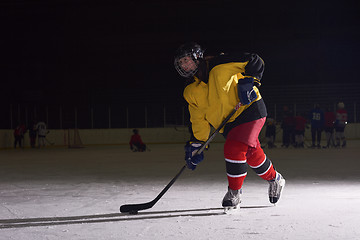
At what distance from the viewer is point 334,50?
78.6ft

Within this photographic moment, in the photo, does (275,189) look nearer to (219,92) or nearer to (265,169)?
(265,169)

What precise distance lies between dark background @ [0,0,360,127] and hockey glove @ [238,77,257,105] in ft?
61.9

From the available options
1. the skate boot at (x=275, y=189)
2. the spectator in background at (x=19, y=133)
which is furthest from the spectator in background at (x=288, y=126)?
the skate boot at (x=275, y=189)

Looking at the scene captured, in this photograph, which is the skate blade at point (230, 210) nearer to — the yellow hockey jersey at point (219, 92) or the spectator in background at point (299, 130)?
the yellow hockey jersey at point (219, 92)

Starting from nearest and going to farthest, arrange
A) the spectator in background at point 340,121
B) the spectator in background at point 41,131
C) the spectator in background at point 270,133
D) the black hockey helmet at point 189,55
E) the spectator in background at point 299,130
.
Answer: the black hockey helmet at point 189,55 → the spectator in background at point 340,121 → the spectator in background at point 299,130 → the spectator in background at point 270,133 → the spectator in background at point 41,131

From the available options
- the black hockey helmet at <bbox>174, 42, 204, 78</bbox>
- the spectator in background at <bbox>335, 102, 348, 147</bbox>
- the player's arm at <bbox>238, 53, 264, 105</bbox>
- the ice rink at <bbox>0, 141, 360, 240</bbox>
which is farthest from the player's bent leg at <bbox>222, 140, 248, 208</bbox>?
the spectator in background at <bbox>335, 102, 348, 147</bbox>

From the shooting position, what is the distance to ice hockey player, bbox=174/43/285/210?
3.89m

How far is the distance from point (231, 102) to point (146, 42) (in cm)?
2071

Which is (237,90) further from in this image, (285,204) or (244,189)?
(244,189)

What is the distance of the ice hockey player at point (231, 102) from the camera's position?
3893mm

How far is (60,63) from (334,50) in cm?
1269

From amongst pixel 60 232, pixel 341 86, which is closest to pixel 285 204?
pixel 60 232

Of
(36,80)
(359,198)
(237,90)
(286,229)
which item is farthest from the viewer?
(36,80)

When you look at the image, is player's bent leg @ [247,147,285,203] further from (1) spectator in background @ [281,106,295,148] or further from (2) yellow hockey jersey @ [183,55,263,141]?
(1) spectator in background @ [281,106,295,148]
